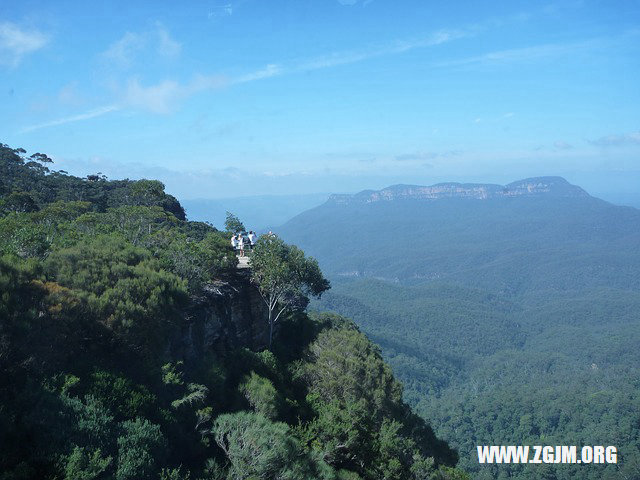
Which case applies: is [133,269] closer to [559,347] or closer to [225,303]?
[225,303]

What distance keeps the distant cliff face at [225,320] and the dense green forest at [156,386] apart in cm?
34

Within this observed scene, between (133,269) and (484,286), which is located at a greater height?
(133,269)

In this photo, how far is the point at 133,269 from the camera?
15.0m

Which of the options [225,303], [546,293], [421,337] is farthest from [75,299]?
[546,293]

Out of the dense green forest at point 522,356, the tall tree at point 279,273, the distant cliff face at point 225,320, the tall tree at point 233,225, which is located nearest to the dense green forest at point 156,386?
the distant cliff face at point 225,320

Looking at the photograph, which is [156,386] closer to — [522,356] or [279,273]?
[279,273]

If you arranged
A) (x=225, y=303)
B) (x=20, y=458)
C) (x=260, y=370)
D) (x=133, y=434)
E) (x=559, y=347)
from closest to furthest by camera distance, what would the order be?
(x=20, y=458) < (x=133, y=434) < (x=260, y=370) < (x=225, y=303) < (x=559, y=347)

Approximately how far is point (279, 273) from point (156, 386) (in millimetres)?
8222

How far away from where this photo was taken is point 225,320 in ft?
61.8

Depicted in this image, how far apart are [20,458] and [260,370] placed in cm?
935

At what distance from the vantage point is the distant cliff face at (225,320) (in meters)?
16.4

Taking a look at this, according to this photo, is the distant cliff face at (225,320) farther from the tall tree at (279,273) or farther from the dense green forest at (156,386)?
the tall tree at (279,273)

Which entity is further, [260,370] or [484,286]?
[484,286]

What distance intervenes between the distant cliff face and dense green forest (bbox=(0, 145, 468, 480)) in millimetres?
336
